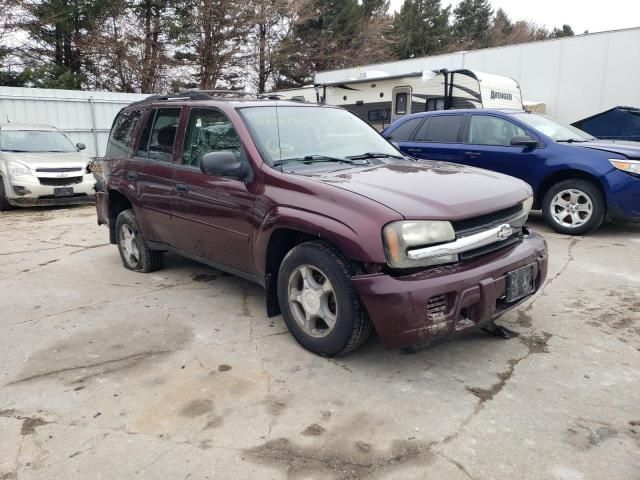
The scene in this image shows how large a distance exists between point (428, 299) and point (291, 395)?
3.11 ft

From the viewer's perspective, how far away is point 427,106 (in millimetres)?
11023

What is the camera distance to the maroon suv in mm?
2848

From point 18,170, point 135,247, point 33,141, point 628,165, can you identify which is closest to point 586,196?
point 628,165

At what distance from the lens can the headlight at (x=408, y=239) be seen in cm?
281

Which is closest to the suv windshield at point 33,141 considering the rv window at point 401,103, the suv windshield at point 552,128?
the rv window at point 401,103

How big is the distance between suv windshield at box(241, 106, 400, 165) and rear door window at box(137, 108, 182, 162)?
90cm

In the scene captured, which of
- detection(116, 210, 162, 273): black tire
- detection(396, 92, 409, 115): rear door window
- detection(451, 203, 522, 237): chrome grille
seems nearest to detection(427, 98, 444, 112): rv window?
detection(396, 92, 409, 115): rear door window

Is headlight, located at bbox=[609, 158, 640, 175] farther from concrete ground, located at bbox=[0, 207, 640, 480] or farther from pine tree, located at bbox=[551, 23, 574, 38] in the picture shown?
pine tree, located at bbox=[551, 23, 574, 38]

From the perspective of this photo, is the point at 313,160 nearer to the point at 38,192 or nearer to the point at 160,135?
the point at 160,135

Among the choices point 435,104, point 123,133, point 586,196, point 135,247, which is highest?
point 435,104

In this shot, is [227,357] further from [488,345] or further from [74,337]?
[488,345]

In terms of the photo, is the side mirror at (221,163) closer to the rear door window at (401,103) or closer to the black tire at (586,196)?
the black tire at (586,196)

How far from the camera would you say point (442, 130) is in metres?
7.83

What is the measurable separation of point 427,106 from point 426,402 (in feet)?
30.1
